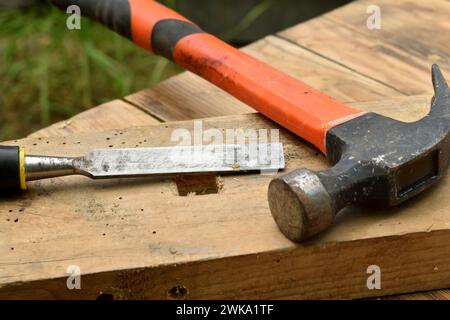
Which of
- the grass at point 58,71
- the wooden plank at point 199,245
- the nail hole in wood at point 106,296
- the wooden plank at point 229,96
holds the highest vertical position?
the grass at point 58,71

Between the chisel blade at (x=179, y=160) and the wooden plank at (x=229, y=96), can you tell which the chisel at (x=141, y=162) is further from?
the wooden plank at (x=229, y=96)

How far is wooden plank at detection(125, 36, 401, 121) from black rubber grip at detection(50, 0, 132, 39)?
0.45ft

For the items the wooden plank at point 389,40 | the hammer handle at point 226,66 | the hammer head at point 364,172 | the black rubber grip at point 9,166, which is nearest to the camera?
the hammer head at point 364,172

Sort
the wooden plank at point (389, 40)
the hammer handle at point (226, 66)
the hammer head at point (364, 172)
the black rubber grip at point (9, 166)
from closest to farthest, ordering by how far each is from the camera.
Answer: the hammer head at point (364, 172) → the black rubber grip at point (9, 166) → the hammer handle at point (226, 66) → the wooden plank at point (389, 40)

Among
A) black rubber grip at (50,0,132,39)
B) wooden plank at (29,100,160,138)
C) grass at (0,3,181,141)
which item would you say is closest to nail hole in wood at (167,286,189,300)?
wooden plank at (29,100,160,138)

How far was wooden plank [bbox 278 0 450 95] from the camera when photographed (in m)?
1.65

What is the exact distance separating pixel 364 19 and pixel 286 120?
2.12ft

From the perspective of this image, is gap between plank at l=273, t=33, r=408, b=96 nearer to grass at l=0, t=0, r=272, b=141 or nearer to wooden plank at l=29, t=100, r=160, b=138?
wooden plank at l=29, t=100, r=160, b=138

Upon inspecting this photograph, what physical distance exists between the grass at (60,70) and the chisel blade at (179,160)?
1233 mm

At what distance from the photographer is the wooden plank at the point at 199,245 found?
1.06m

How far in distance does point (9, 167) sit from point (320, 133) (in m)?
0.46

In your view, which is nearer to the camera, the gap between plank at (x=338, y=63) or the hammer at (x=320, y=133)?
the hammer at (x=320, y=133)

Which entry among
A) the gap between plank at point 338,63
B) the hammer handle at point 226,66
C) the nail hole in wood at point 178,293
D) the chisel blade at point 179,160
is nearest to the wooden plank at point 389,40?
the gap between plank at point 338,63

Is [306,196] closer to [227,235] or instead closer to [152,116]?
[227,235]
